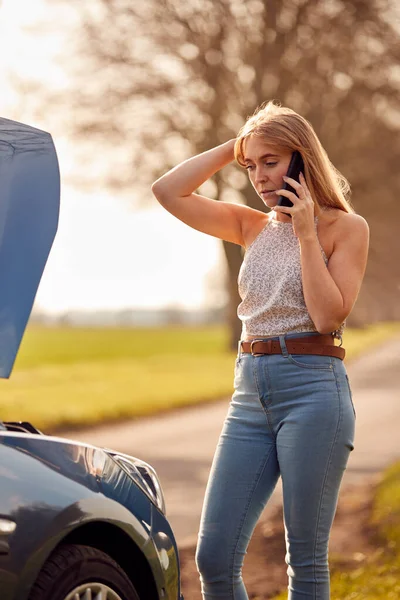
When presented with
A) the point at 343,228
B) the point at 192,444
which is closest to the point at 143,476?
the point at 343,228

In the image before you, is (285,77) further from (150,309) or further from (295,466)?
(150,309)

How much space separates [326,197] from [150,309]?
312 feet

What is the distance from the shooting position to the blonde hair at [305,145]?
10.5 feet

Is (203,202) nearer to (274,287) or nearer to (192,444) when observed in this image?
(274,287)

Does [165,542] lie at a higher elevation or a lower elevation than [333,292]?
lower

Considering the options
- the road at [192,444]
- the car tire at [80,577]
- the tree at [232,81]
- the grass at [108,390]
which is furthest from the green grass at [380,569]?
the tree at [232,81]

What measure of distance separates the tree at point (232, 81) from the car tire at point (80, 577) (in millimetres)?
13962

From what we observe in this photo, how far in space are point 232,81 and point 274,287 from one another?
749 inches

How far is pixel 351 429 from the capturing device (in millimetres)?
3145

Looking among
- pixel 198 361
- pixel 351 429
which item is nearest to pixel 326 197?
pixel 351 429

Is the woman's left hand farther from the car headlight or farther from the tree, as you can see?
the tree

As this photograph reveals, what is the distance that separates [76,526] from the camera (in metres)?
2.87

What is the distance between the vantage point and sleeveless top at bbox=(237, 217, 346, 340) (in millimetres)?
3158

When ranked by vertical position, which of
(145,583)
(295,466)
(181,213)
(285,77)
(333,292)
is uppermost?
(285,77)
